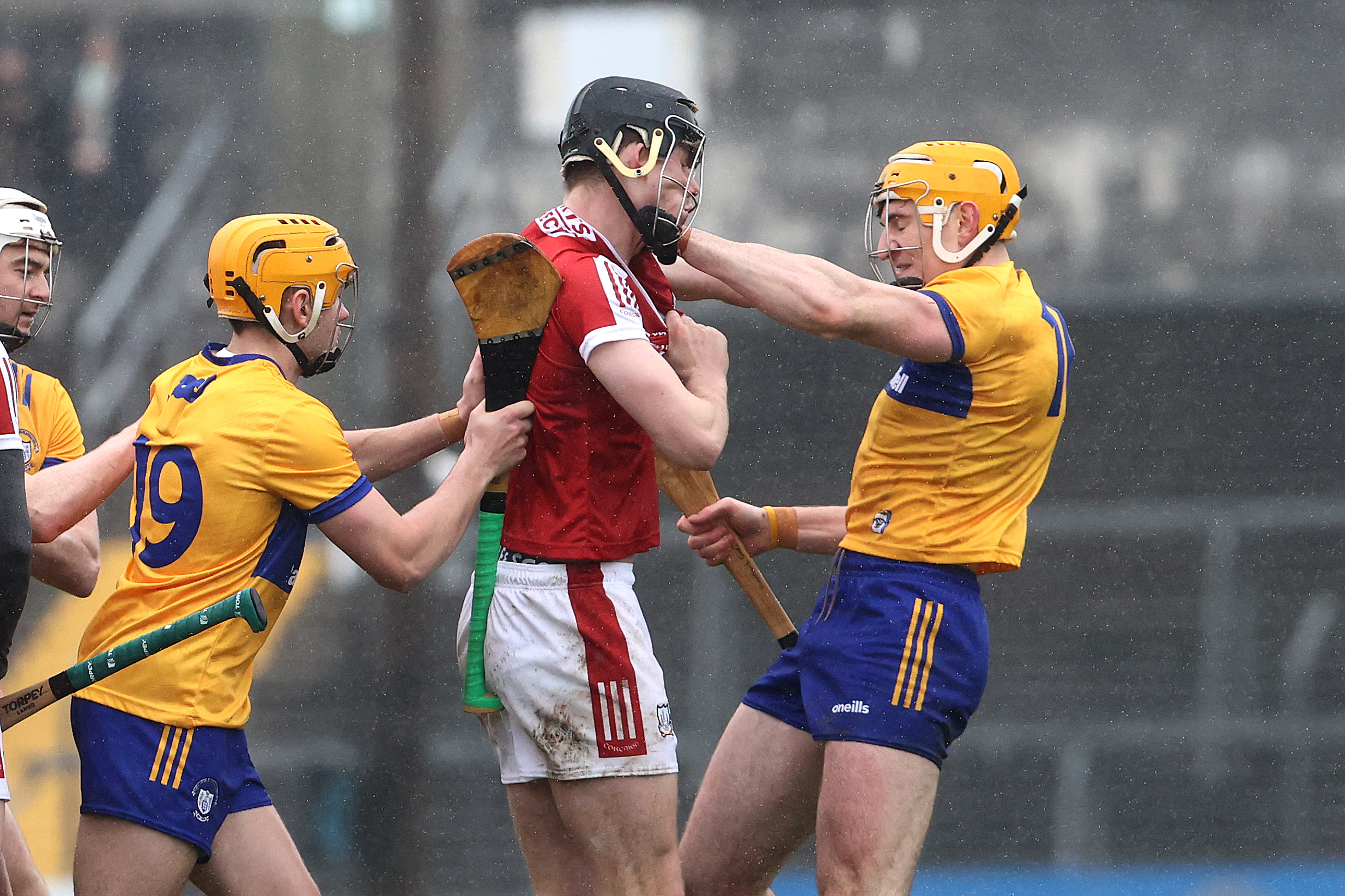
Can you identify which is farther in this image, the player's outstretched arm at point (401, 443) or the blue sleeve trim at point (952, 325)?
the player's outstretched arm at point (401, 443)

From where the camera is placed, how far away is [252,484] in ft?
9.11

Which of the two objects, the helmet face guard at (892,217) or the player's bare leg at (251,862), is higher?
the helmet face guard at (892,217)

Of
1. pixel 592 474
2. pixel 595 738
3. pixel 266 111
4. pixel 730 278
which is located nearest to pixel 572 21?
pixel 266 111

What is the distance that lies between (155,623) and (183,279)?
253cm

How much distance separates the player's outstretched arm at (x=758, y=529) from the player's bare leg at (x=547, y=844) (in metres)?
0.85

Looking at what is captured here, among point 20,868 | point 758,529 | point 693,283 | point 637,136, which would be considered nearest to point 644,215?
point 637,136

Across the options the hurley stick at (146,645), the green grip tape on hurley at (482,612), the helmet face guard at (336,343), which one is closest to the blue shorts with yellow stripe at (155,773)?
the hurley stick at (146,645)

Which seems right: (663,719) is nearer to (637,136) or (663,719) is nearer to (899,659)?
(899,659)

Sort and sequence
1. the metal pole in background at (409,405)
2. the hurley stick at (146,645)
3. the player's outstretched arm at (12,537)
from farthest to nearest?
the metal pole in background at (409,405) < the hurley stick at (146,645) < the player's outstretched arm at (12,537)

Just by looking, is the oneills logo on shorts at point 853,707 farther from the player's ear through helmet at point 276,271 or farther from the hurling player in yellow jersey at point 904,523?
the player's ear through helmet at point 276,271

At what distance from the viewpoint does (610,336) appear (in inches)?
107

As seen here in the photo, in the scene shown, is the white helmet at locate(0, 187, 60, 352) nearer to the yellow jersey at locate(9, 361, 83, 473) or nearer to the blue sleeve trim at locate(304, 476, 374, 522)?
the yellow jersey at locate(9, 361, 83, 473)

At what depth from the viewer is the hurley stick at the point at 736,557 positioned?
11.6ft

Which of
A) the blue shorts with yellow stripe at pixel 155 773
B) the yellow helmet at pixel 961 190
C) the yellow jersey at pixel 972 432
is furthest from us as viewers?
the yellow helmet at pixel 961 190
